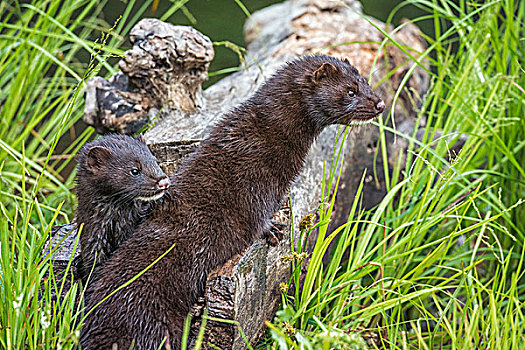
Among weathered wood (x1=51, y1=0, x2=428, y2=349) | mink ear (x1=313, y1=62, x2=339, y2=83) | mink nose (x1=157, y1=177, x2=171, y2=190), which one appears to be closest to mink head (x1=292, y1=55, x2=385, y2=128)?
mink ear (x1=313, y1=62, x2=339, y2=83)

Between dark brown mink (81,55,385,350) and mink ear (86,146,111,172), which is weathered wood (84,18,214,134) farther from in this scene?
mink ear (86,146,111,172)

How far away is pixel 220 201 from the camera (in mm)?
2475

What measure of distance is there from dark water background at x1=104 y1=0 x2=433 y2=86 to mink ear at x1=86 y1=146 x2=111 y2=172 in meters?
4.31

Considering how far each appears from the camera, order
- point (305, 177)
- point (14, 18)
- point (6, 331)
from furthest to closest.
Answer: point (14, 18) < point (305, 177) < point (6, 331)

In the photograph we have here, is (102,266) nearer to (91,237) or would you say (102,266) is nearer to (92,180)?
(91,237)

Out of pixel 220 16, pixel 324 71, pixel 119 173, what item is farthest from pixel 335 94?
pixel 220 16

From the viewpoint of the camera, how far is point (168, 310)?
2.28 metres

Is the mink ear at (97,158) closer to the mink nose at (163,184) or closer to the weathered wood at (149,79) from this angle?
the mink nose at (163,184)

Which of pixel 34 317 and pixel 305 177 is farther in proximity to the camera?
pixel 305 177

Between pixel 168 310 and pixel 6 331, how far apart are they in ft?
1.84

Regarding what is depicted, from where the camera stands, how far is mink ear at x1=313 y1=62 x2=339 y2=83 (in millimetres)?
2600

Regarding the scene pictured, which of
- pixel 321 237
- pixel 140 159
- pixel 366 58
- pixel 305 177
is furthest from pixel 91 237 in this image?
pixel 366 58

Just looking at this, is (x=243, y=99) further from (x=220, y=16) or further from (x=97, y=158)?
(x=220, y=16)

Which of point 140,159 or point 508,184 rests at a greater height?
A: point 140,159
